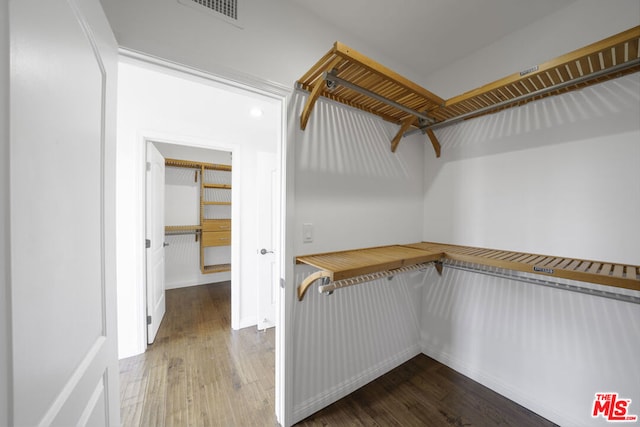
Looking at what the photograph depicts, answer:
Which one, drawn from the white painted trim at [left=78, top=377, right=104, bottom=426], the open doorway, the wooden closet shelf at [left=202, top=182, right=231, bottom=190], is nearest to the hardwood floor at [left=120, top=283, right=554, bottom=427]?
the open doorway

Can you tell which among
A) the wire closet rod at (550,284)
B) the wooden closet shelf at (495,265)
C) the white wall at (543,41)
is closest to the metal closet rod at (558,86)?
the white wall at (543,41)

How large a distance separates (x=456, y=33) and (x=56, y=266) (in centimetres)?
230

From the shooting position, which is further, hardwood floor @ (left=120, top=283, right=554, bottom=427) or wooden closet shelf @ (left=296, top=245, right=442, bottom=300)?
hardwood floor @ (left=120, top=283, right=554, bottom=427)

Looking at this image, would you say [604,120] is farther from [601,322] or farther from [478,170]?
[601,322]

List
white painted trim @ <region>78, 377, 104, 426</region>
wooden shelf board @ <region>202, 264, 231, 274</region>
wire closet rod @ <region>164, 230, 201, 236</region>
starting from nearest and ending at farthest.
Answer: white painted trim @ <region>78, 377, 104, 426</region> < wire closet rod @ <region>164, 230, 201, 236</region> < wooden shelf board @ <region>202, 264, 231, 274</region>

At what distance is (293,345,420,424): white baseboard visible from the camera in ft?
4.74

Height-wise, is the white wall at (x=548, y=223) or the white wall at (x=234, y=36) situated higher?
the white wall at (x=234, y=36)

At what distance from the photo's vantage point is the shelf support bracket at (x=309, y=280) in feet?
3.65

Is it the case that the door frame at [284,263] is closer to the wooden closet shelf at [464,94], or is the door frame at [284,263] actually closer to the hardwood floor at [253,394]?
the wooden closet shelf at [464,94]

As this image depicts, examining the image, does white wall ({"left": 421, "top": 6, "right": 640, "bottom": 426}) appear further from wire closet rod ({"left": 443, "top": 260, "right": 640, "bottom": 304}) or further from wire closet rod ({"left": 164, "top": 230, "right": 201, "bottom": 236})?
wire closet rod ({"left": 164, "top": 230, "right": 201, "bottom": 236})

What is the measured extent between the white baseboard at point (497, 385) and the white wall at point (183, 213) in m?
3.72

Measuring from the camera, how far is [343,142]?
1585 millimetres

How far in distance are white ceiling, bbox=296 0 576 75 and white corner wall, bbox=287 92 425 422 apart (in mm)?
532

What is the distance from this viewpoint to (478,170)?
176cm
